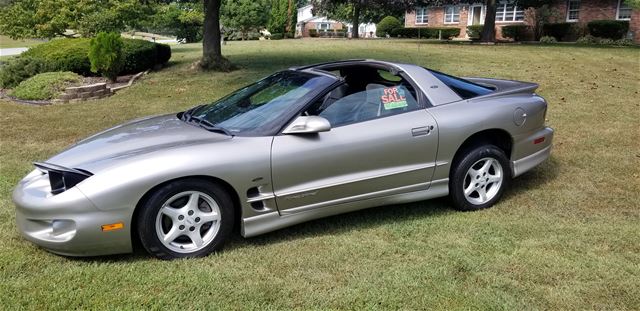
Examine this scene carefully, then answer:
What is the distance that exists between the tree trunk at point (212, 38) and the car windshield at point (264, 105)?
9234 millimetres

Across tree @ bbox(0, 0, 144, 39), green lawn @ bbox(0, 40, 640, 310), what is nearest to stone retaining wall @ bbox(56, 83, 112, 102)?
green lawn @ bbox(0, 40, 640, 310)

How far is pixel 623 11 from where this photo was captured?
28.7m

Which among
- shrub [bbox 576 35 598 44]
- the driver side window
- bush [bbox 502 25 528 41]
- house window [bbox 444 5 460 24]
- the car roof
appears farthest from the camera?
house window [bbox 444 5 460 24]

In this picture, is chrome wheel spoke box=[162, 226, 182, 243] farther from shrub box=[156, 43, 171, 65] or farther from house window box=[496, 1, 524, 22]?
house window box=[496, 1, 524, 22]

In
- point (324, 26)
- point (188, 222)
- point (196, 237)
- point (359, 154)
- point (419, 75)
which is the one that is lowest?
point (196, 237)

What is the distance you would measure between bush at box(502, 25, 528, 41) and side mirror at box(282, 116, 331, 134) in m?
31.3

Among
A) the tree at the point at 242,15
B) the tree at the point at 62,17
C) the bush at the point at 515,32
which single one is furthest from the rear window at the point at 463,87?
the tree at the point at 242,15

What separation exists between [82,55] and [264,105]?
34.1 feet

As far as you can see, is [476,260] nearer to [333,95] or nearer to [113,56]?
[333,95]

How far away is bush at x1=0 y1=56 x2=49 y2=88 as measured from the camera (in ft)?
40.2

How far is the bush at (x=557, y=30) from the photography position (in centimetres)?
2942

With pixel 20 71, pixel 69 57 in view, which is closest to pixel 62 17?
pixel 69 57

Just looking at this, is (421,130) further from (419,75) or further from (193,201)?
(193,201)

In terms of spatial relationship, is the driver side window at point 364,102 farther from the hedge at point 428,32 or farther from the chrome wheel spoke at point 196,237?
the hedge at point 428,32
